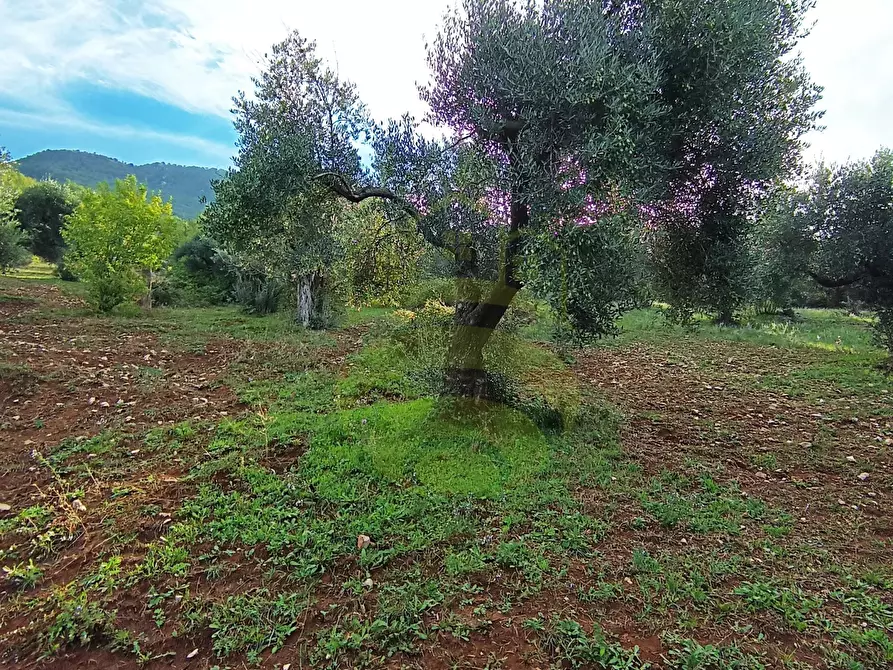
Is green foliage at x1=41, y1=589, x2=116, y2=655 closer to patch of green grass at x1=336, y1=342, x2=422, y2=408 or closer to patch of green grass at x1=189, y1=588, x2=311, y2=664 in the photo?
patch of green grass at x1=189, y1=588, x2=311, y2=664

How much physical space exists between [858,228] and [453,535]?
10.3 metres

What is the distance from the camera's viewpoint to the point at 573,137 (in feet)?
13.9

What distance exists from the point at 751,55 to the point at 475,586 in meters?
→ 5.34

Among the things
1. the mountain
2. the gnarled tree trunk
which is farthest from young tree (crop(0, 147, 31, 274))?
the mountain

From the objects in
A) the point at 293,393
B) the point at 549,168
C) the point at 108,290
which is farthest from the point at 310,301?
the point at 549,168

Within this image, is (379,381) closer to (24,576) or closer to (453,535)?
(453,535)

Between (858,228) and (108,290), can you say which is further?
(108,290)

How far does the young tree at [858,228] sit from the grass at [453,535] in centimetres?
314

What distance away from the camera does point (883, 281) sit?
880 centimetres

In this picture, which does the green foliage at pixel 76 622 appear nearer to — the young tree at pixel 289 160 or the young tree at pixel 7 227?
the young tree at pixel 289 160

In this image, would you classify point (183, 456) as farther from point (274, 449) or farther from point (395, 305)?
point (395, 305)

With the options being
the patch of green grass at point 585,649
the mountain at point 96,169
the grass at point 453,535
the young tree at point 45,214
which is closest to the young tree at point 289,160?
the grass at point 453,535

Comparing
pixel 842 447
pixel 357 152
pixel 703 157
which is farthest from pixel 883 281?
pixel 357 152

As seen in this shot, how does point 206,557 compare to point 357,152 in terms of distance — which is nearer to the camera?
point 206,557
